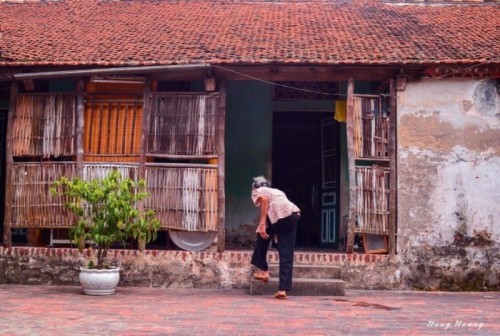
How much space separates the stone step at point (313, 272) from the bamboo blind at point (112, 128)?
9.30 feet

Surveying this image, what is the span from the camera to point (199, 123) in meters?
9.51

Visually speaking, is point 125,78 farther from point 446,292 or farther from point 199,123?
point 446,292

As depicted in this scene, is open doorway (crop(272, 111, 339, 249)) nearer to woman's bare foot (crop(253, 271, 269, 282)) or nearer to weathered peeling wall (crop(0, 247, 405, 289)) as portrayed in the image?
weathered peeling wall (crop(0, 247, 405, 289))

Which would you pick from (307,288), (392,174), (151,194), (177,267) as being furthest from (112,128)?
(392,174)

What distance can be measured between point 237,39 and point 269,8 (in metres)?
3.13

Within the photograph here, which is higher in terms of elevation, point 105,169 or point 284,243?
point 105,169

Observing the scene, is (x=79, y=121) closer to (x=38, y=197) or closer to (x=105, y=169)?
(x=105, y=169)

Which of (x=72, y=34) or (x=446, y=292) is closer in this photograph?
(x=446, y=292)

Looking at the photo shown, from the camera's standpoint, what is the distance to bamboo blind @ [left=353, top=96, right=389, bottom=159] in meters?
9.42

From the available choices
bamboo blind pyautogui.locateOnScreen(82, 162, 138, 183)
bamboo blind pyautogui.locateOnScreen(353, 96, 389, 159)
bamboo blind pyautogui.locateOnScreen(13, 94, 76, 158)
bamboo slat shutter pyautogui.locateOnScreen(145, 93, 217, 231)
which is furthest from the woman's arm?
bamboo blind pyautogui.locateOnScreen(13, 94, 76, 158)

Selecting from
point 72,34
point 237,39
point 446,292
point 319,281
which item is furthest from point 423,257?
point 72,34

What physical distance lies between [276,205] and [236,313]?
5.71 ft

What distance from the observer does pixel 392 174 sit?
9328 millimetres

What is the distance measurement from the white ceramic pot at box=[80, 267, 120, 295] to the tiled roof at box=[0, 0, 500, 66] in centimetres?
311
